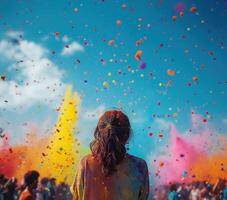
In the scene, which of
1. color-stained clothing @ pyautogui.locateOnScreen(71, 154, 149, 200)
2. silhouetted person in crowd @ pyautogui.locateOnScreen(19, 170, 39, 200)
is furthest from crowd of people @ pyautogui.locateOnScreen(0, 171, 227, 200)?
color-stained clothing @ pyautogui.locateOnScreen(71, 154, 149, 200)

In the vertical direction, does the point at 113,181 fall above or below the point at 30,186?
below

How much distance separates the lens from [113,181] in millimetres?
2473

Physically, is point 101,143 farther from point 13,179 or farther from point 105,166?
point 13,179

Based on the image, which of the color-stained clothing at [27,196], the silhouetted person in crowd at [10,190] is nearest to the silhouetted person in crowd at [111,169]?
the color-stained clothing at [27,196]

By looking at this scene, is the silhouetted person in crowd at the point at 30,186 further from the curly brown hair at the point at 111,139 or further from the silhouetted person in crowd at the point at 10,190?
the silhouetted person in crowd at the point at 10,190

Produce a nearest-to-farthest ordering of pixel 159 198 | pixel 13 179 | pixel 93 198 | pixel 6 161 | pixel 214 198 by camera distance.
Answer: pixel 93 198, pixel 13 179, pixel 214 198, pixel 159 198, pixel 6 161

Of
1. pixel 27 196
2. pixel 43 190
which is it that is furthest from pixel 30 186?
pixel 43 190

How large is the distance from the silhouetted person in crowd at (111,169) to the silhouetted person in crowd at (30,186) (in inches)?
103

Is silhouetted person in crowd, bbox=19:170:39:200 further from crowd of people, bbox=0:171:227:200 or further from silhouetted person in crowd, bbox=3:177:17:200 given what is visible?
silhouetted person in crowd, bbox=3:177:17:200

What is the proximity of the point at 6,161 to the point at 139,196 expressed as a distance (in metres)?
34.8

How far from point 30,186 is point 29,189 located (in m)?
0.05

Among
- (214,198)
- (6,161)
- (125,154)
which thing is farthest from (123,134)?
(6,161)

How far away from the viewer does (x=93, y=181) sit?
8.11ft

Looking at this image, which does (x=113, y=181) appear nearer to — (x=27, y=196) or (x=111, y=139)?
(x=111, y=139)
